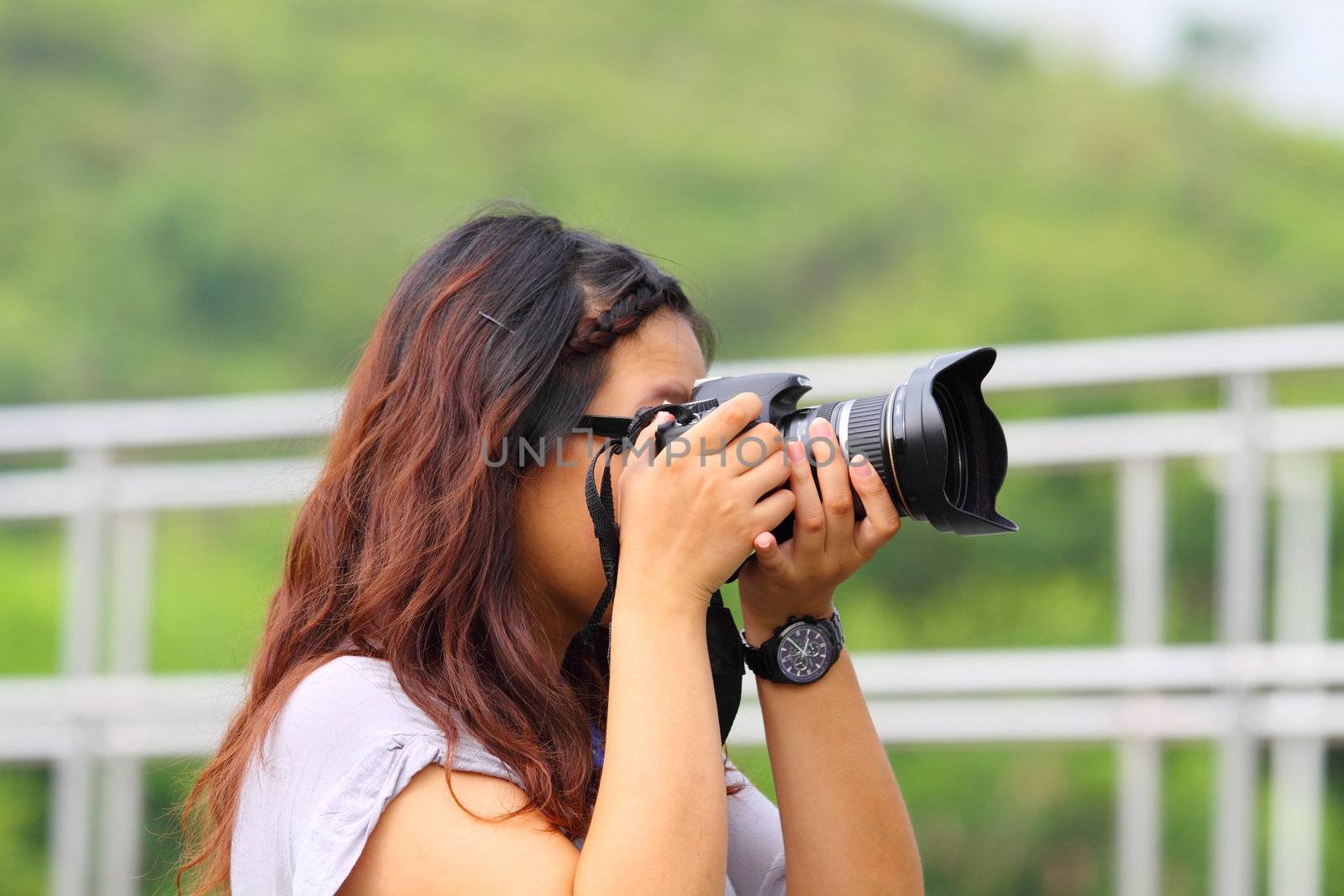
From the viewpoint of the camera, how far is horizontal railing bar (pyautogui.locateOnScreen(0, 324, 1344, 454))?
6.66 ft

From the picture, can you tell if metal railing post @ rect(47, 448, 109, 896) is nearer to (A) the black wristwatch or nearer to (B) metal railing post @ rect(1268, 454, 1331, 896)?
(A) the black wristwatch

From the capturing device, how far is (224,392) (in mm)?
18328

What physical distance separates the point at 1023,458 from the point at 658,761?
4.45 feet

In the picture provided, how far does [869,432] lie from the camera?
127cm

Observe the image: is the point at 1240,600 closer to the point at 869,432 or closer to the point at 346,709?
the point at 869,432

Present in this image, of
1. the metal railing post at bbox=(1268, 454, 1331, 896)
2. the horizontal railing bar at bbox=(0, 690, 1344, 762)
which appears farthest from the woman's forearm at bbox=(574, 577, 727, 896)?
the metal railing post at bbox=(1268, 454, 1331, 896)

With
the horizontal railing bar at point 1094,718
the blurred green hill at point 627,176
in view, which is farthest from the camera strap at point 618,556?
the blurred green hill at point 627,176

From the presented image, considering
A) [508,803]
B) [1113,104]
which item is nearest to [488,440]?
[508,803]

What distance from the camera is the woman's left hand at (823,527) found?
1.25m

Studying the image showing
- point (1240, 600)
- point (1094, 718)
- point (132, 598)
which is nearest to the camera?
point (1240, 600)

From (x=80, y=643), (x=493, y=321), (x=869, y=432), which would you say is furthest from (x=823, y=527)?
(x=80, y=643)

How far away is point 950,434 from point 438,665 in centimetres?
49

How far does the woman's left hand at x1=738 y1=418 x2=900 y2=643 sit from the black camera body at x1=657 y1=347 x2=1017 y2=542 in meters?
0.01

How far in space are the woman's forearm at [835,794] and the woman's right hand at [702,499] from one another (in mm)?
154
